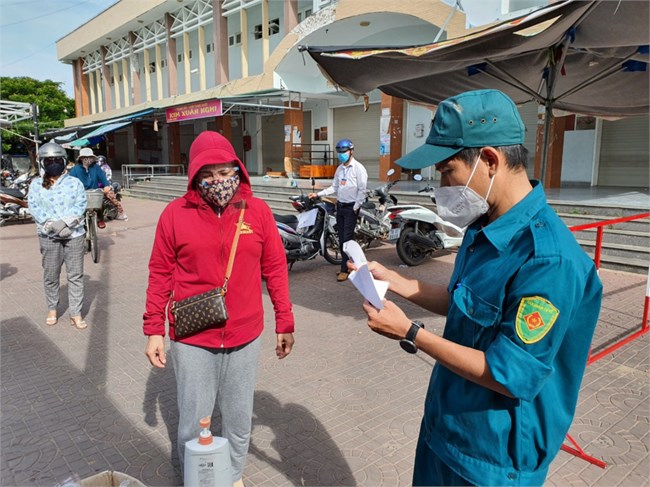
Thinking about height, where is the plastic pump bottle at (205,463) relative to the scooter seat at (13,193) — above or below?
below

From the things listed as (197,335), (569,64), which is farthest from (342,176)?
(197,335)

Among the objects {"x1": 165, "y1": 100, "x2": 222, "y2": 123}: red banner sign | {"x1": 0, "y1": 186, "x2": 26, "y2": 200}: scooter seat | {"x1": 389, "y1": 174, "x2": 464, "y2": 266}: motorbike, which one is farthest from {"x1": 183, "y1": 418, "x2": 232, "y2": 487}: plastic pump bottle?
{"x1": 165, "y1": 100, "x2": 222, "y2": 123}: red banner sign

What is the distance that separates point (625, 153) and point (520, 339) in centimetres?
1498

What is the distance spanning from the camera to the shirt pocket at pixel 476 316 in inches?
52.7

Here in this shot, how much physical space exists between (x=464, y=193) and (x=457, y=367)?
54 centimetres

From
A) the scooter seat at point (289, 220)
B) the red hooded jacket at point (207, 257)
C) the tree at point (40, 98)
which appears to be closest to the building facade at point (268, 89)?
the scooter seat at point (289, 220)

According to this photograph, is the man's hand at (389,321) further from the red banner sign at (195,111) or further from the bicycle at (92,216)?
the red banner sign at (195,111)

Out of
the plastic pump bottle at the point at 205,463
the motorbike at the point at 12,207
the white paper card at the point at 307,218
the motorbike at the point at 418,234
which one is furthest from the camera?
the motorbike at the point at 12,207

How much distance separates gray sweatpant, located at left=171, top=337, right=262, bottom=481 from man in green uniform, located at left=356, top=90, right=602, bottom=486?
1.15 m

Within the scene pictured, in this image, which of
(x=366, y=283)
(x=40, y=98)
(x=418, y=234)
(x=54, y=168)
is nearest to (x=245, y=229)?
(x=366, y=283)

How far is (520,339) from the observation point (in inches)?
48.9

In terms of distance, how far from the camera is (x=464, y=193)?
1.48 metres

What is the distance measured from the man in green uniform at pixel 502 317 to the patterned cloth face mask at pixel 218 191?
1164 millimetres

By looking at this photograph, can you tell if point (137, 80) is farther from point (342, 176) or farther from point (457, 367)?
point (457, 367)
